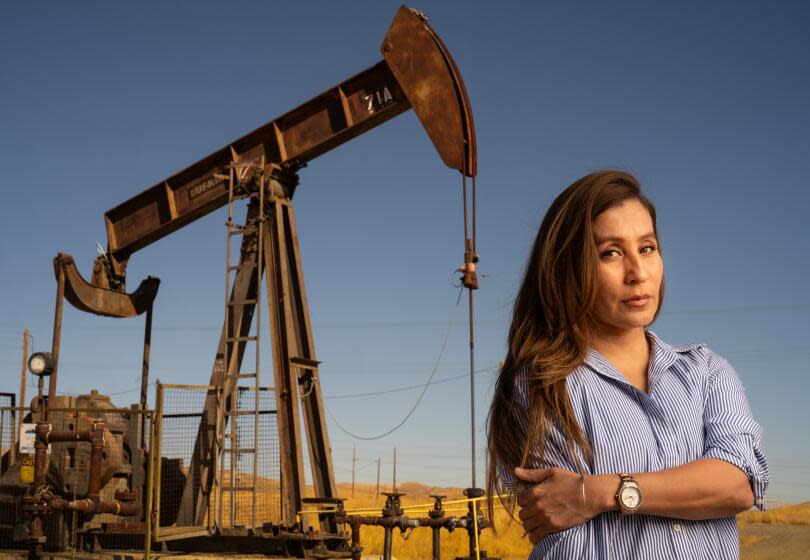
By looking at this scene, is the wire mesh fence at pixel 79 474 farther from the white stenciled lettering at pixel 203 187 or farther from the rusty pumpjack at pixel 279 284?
the white stenciled lettering at pixel 203 187

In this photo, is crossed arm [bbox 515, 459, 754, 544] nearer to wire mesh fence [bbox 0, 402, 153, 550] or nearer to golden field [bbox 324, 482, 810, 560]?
wire mesh fence [bbox 0, 402, 153, 550]

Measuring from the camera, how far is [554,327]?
5.62 feet

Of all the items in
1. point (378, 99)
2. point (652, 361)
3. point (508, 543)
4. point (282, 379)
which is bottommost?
point (508, 543)

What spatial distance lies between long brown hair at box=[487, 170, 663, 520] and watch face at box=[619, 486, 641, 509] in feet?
0.35

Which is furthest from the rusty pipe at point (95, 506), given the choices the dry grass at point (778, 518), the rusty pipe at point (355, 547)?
the dry grass at point (778, 518)

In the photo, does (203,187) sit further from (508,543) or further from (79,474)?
(508,543)

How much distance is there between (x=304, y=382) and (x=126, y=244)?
393 centimetres

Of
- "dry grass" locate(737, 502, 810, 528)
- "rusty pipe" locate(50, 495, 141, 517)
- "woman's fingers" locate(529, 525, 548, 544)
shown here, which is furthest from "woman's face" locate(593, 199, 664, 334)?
"dry grass" locate(737, 502, 810, 528)

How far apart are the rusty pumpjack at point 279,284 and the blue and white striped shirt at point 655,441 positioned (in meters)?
6.83

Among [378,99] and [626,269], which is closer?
[626,269]

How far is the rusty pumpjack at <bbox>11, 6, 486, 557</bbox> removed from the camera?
8.80m

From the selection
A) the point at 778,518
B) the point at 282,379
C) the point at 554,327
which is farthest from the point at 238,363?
the point at 778,518

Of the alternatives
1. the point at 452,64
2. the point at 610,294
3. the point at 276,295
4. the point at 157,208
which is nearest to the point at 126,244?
the point at 157,208

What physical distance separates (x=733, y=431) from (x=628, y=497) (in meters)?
0.28
